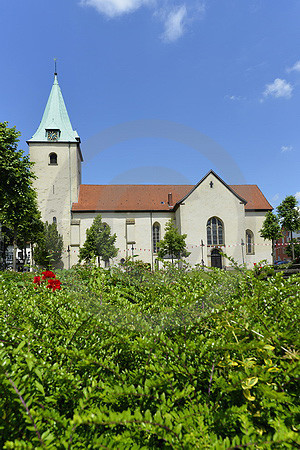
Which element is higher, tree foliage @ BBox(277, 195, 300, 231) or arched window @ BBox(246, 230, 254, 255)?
tree foliage @ BBox(277, 195, 300, 231)

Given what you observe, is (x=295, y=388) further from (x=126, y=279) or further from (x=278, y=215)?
(x=278, y=215)

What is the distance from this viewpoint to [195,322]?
1812 millimetres

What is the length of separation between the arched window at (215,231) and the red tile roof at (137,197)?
5.92 m

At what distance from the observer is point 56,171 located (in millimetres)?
35625

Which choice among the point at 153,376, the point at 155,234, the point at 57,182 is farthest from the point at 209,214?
the point at 153,376

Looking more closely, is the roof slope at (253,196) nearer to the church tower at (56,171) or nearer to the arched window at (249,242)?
the arched window at (249,242)

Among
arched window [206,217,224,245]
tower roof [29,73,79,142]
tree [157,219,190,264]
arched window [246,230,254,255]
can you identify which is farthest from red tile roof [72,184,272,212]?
tower roof [29,73,79,142]

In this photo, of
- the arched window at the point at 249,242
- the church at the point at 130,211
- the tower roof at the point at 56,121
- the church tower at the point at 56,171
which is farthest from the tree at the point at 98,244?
the arched window at the point at 249,242

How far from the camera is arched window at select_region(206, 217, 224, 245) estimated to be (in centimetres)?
3522

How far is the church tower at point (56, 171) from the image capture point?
34844 millimetres

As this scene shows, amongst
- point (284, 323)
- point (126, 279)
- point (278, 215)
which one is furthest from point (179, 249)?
point (284, 323)

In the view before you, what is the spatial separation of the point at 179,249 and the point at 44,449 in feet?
102

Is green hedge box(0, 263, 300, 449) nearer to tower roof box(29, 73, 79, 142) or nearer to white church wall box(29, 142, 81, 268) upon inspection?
white church wall box(29, 142, 81, 268)

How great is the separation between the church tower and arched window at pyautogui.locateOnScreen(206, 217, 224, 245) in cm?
1779
